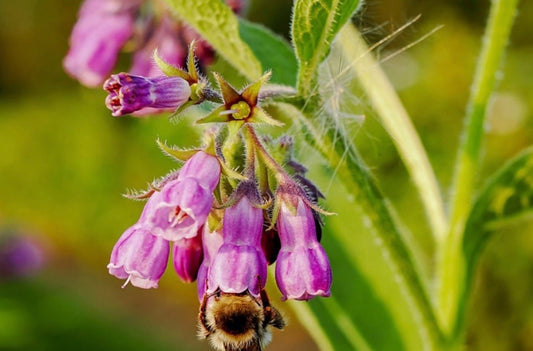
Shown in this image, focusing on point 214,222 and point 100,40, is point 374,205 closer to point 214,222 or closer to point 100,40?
point 214,222

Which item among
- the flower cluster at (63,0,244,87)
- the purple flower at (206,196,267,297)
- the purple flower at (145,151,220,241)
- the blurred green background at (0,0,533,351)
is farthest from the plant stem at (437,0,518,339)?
the blurred green background at (0,0,533,351)

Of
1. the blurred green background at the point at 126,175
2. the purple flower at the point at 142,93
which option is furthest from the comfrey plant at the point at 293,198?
the blurred green background at the point at 126,175

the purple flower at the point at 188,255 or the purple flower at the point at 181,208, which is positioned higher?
the purple flower at the point at 188,255

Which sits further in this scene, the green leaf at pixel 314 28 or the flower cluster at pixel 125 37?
the flower cluster at pixel 125 37

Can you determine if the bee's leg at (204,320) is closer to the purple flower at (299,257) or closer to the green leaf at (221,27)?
the purple flower at (299,257)

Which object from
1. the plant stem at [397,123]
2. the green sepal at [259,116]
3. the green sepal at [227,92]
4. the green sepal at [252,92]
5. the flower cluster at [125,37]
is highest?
the flower cluster at [125,37]

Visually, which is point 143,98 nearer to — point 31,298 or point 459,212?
point 459,212

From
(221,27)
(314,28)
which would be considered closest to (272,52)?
(221,27)

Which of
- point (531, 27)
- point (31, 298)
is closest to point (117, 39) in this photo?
point (531, 27)
